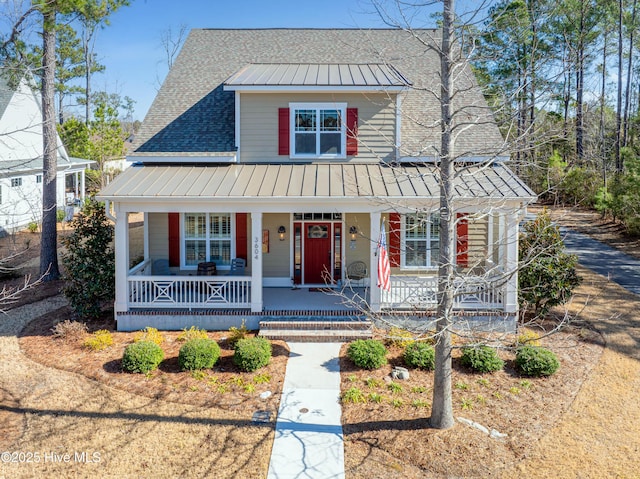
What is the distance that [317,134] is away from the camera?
14.8 metres

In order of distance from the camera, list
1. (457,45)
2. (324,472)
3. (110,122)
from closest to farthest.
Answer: (324,472)
(457,45)
(110,122)

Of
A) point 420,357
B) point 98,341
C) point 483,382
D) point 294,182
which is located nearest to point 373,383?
point 420,357

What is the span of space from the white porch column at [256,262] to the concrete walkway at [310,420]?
5.65ft

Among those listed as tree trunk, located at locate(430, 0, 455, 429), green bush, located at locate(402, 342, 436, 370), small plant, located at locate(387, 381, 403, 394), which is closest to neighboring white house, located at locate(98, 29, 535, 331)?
green bush, located at locate(402, 342, 436, 370)

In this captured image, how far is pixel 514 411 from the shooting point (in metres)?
9.02

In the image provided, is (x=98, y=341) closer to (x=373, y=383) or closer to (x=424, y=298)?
(x=373, y=383)

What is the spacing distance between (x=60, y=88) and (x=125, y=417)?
33.6 metres

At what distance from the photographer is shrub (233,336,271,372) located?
34.1 feet

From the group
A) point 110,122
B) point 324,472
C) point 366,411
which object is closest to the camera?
point 324,472

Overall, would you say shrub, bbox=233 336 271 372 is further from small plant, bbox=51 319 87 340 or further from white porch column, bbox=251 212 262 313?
small plant, bbox=51 319 87 340

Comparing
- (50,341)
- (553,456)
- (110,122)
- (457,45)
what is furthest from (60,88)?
(553,456)

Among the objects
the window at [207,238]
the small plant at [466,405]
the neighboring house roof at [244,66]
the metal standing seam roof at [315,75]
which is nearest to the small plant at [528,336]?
the small plant at [466,405]

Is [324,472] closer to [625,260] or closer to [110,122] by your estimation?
[625,260]

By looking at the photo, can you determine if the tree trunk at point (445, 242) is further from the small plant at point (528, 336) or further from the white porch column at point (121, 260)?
the white porch column at point (121, 260)
